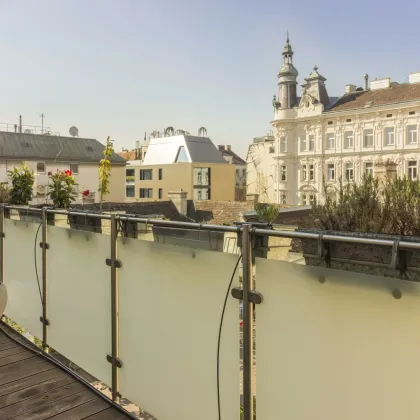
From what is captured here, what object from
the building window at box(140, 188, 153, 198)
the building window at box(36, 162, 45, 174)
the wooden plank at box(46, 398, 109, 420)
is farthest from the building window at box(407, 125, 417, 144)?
the wooden plank at box(46, 398, 109, 420)

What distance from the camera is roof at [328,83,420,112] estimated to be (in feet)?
110

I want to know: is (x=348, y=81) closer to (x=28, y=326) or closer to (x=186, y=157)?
(x=186, y=157)

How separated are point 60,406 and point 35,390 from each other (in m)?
0.27

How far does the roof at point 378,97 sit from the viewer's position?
110 ft

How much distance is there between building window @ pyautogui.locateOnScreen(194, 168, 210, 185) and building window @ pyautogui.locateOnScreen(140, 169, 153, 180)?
18.1 feet

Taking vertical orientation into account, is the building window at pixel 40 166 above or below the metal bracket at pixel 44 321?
above

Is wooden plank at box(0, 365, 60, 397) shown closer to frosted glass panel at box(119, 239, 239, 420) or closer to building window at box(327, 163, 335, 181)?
frosted glass panel at box(119, 239, 239, 420)

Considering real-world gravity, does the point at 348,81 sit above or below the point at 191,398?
above

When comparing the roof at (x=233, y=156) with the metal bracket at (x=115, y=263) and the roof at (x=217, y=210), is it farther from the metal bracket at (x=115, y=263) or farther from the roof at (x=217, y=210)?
the metal bracket at (x=115, y=263)

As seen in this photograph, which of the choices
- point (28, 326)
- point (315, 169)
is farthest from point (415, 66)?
point (28, 326)

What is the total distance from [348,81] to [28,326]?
4046 cm

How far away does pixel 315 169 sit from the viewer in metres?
38.2

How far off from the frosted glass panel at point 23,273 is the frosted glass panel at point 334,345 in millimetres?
2216

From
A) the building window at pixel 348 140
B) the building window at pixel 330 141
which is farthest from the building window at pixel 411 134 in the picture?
the building window at pixel 330 141
